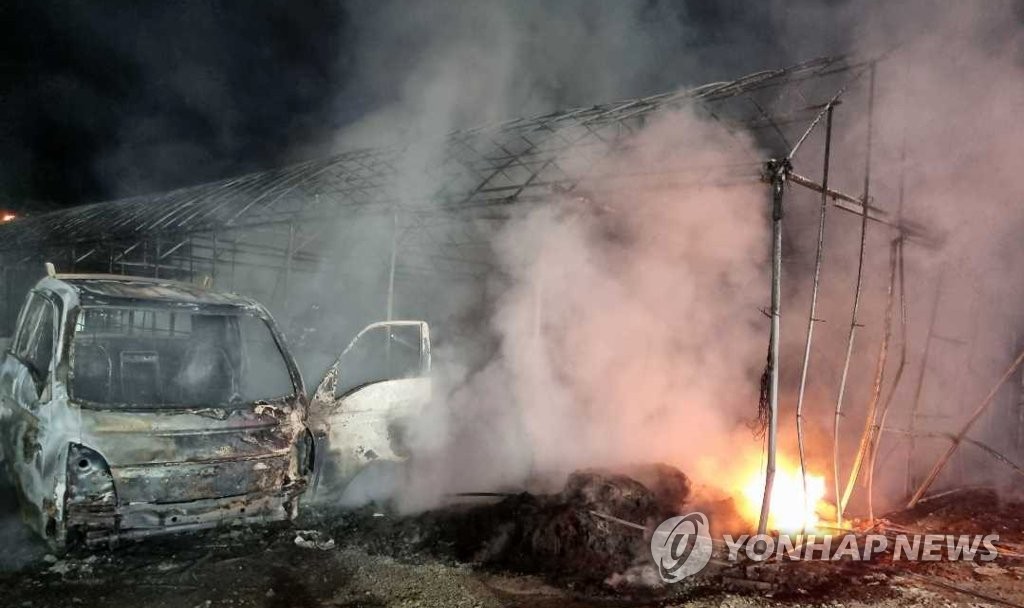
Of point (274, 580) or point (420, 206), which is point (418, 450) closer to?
point (274, 580)

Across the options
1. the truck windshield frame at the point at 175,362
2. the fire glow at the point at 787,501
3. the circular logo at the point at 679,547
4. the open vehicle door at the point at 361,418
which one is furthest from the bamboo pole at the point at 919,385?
the truck windshield frame at the point at 175,362

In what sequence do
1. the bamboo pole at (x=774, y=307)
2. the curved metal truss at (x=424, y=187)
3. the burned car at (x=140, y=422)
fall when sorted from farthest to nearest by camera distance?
the curved metal truss at (x=424, y=187) → the bamboo pole at (x=774, y=307) → the burned car at (x=140, y=422)

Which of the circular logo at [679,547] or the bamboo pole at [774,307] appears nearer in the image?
the circular logo at [679,547]

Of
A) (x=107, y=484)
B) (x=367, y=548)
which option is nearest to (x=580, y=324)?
(x=367, y=548)

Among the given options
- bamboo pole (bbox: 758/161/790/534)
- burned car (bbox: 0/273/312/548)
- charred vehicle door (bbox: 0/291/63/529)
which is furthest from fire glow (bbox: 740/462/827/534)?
charred vehicle door (bbox: 0/291/63/529)

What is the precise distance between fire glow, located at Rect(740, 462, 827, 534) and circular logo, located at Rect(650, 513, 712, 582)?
90 cm

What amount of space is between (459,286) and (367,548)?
12.3 metres

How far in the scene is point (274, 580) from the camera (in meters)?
4.02

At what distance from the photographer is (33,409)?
13.7 ft

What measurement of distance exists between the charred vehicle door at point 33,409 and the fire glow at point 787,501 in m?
5.54

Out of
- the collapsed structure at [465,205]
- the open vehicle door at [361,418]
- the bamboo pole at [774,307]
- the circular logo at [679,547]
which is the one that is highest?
the collapsed structure at [465,205]
